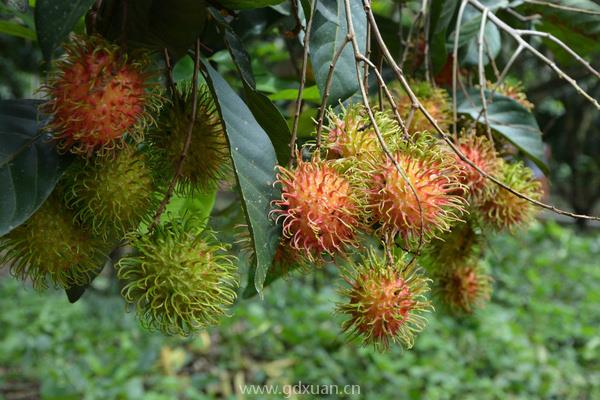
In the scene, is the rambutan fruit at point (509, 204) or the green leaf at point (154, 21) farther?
the rambutan fruit at point (509, 204)

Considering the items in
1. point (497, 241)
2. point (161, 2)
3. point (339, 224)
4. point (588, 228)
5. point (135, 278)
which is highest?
point (161, 2)

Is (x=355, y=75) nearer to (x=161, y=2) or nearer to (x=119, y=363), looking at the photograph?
(x=161, y=2)

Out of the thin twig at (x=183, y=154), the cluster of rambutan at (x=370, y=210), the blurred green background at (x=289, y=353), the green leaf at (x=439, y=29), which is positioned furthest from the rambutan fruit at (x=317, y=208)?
the blurred green background at (x=289, y=353)

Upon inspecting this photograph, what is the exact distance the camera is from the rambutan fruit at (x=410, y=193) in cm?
66

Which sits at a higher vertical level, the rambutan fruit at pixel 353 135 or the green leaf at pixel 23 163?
the rambutan fruit at pixel 353 135

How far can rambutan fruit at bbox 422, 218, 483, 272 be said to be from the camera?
0.92 metres

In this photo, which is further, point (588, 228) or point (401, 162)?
point (588, 228)

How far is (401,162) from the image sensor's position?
0.67 metres

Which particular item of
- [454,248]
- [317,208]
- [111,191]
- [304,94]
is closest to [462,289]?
[454,248]

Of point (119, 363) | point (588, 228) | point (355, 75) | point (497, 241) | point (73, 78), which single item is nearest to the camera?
point (73, 78)

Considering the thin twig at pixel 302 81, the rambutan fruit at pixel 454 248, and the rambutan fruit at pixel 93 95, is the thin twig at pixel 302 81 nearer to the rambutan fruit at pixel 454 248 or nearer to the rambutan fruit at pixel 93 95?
the rambutan fruit at pixel 93 95

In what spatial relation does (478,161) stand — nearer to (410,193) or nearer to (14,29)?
(410,193)

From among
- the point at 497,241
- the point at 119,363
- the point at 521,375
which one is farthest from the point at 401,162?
Answer: the point at 497,241

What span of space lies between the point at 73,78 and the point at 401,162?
34 centimetres
